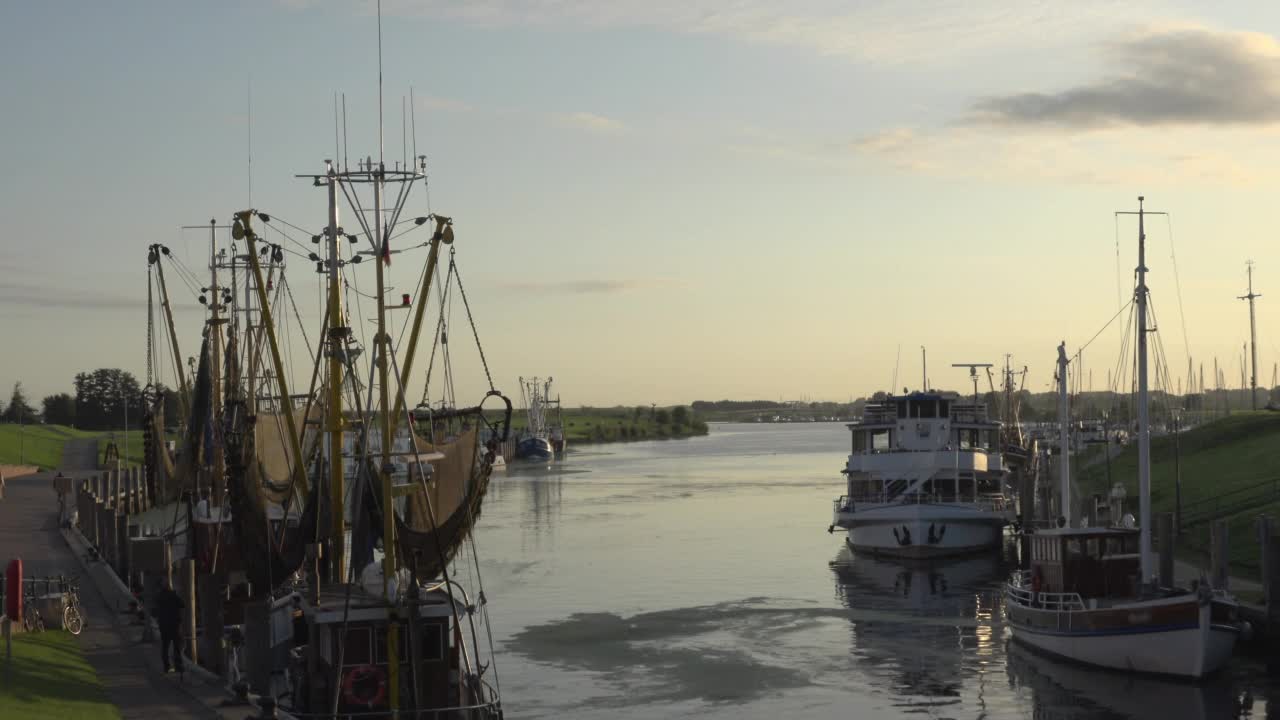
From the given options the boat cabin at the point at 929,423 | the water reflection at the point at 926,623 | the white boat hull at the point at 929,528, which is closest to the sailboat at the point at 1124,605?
the water reflection at the point at 926,623

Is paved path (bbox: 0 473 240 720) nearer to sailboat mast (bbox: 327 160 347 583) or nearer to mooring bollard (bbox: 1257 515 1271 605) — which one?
sailboat mast (bbox: 327 160 347 583)

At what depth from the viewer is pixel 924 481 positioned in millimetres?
75812

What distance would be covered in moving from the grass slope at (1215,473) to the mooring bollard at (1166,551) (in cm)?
643

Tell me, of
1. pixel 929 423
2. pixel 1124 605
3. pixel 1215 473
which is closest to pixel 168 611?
pixel 1124 605

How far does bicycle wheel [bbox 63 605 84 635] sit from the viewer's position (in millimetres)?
39406

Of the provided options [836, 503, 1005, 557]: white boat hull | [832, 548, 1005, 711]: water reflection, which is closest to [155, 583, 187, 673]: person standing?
[832, 548, 1005, 711]: water reflection

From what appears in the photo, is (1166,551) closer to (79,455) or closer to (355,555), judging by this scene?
(355,555)

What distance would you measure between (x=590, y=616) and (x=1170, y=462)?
203 feet

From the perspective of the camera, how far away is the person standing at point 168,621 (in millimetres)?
33406

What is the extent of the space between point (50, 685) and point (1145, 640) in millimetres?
28548

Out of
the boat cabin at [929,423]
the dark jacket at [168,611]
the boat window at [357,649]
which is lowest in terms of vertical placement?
the boat window at [357,649]

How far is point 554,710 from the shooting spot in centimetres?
3922

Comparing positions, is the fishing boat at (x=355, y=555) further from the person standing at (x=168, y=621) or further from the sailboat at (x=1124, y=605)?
the sailboat at (x=1124, y=605)

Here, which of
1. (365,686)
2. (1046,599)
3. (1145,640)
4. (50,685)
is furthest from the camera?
(1046,599)
